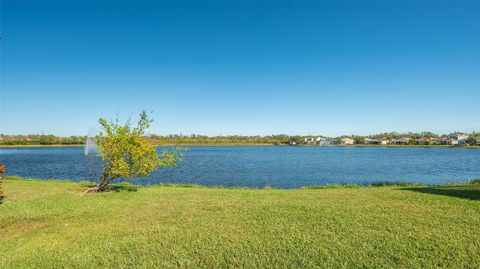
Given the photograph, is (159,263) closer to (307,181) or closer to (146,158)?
(146,158)

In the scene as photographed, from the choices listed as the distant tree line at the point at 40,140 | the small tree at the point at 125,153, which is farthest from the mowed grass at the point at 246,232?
the distant tree line at the point at 40,140

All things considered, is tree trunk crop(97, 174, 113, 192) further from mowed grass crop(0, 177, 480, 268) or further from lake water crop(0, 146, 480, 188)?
lake water crop(0, 146, 480, 188)

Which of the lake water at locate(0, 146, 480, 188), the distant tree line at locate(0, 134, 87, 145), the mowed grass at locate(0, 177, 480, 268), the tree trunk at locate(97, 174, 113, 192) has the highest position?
the distant tree line at locate(0, 134, 87, 145)

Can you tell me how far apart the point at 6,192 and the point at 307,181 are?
24257 millimetres

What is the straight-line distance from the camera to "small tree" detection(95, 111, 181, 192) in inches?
647

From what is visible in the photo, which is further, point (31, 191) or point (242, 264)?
point (31, 191)

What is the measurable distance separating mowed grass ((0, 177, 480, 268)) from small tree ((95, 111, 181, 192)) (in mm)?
2962

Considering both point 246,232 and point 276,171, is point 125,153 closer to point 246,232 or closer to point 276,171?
point 246,232

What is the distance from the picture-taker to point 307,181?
31.0 meters

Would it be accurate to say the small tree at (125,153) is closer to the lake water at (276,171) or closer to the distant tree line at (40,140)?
the lake water at (276,171)

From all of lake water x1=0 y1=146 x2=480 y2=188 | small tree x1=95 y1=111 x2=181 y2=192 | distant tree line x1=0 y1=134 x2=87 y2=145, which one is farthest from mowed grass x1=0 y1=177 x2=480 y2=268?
distant tree line x1=0 y1=134 x2=87 y2=145

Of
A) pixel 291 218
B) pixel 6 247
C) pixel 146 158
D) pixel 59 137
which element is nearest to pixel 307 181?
pixel 146 158

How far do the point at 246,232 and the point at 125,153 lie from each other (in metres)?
10.6

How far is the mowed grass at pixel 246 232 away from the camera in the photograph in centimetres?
701
